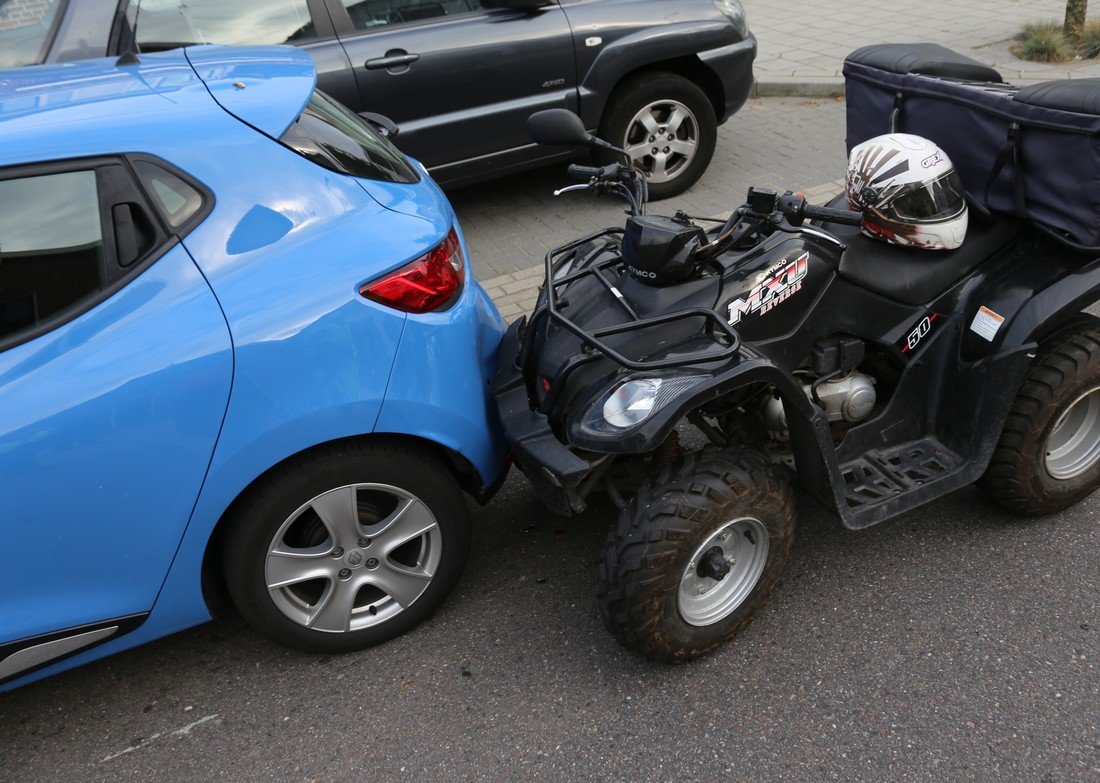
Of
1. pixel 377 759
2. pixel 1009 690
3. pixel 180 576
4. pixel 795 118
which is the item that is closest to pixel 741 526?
pixel 1009 690

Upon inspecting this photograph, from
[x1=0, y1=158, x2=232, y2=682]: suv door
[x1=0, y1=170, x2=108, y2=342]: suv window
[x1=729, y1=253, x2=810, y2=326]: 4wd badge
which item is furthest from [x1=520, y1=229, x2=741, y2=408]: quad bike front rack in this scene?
[x1=0, y1=170, x2=108, y2=342]: suv window

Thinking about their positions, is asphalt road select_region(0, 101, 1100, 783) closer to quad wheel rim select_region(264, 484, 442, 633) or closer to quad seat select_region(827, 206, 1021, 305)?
quad wheel rim select_region(264, 484, 442, 633)

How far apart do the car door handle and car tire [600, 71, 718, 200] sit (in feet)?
4.19

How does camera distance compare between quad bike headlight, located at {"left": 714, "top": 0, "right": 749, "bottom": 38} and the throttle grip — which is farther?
quad bike headlight, located at {"left": 714, "top": 0, "right": 749, "bottom": 38}

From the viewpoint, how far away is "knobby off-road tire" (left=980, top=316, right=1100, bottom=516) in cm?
302

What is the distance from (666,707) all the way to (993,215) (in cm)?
193

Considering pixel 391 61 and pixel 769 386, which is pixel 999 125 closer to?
pixel 769 386

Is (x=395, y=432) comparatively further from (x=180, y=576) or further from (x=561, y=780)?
(x=561, y=780)

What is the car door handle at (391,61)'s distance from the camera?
5.27m

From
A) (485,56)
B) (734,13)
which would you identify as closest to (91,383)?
(485,56)

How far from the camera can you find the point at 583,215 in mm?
6059

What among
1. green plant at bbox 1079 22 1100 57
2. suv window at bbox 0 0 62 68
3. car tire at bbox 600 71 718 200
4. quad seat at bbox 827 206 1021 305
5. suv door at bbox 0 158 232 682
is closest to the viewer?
suv door at bbox 0 158 232 682

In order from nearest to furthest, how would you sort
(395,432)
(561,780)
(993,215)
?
(561,780) < (395,432) < (993,215)

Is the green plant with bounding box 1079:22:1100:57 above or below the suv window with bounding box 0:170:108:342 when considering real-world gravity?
below
